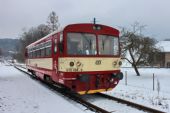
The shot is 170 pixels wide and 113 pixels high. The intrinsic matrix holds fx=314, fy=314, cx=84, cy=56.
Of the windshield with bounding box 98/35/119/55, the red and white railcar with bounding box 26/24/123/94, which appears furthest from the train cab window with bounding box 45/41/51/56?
the windshield with bounding box 98/35/119/55

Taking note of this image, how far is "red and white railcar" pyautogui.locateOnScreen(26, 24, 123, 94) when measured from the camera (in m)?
12.5

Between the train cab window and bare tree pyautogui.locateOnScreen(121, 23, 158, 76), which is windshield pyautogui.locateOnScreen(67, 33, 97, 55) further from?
bare tree pyautogui.locateOnScreen(121, 23, 158, 76)

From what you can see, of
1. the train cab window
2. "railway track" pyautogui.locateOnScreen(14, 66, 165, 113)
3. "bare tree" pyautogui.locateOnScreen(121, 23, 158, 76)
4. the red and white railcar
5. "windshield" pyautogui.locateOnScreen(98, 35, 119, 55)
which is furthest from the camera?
"bare tree" pyautogui.locateOnScreen(121, 23, 158, 76)

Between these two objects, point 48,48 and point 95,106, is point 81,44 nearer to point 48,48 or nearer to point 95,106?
point 95,106

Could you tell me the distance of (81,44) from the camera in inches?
507

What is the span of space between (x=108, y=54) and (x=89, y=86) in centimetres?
170

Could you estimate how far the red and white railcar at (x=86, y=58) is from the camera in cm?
1254

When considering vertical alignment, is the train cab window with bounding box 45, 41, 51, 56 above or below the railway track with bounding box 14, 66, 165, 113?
above

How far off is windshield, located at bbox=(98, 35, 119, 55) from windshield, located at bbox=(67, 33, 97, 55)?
360 millimetres

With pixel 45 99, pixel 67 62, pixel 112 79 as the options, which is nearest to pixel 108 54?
pixel 112 79

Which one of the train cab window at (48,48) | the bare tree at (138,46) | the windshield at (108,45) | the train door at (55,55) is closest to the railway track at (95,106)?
the train door at (55,55)

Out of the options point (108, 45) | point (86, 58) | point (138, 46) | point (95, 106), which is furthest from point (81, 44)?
point (138, 46)

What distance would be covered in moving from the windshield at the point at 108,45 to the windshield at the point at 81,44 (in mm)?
360

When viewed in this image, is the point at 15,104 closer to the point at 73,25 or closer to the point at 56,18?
the point at 73,25
